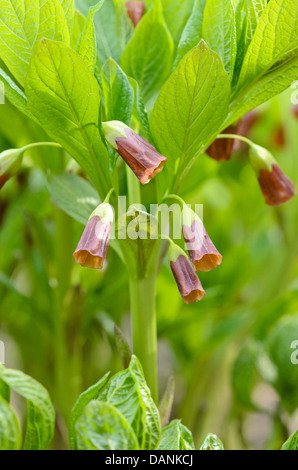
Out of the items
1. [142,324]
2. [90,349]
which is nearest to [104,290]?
[90,349]

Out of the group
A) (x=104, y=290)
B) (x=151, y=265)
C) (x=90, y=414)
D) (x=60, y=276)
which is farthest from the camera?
(x=104, y=290)

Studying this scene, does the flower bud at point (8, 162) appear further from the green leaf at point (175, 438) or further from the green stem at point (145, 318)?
the green leaf at point (175, 438)

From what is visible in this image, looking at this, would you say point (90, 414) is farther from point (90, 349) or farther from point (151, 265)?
point (90, 349)

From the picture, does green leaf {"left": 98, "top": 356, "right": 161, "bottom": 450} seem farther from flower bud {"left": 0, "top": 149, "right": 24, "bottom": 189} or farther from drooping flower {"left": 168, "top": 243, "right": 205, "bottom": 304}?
flower bud {"left": 0, "top": 149, "right": 24, "bottom": 189}

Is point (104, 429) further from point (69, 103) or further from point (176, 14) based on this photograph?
point (176, 14)

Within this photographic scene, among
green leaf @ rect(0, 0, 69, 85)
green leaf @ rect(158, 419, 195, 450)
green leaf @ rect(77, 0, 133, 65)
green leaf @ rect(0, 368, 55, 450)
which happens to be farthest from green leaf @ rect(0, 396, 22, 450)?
green leaf @ rect(77, 0, 133, 65)

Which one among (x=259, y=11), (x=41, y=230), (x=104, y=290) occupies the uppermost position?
(x=259, y=11)
